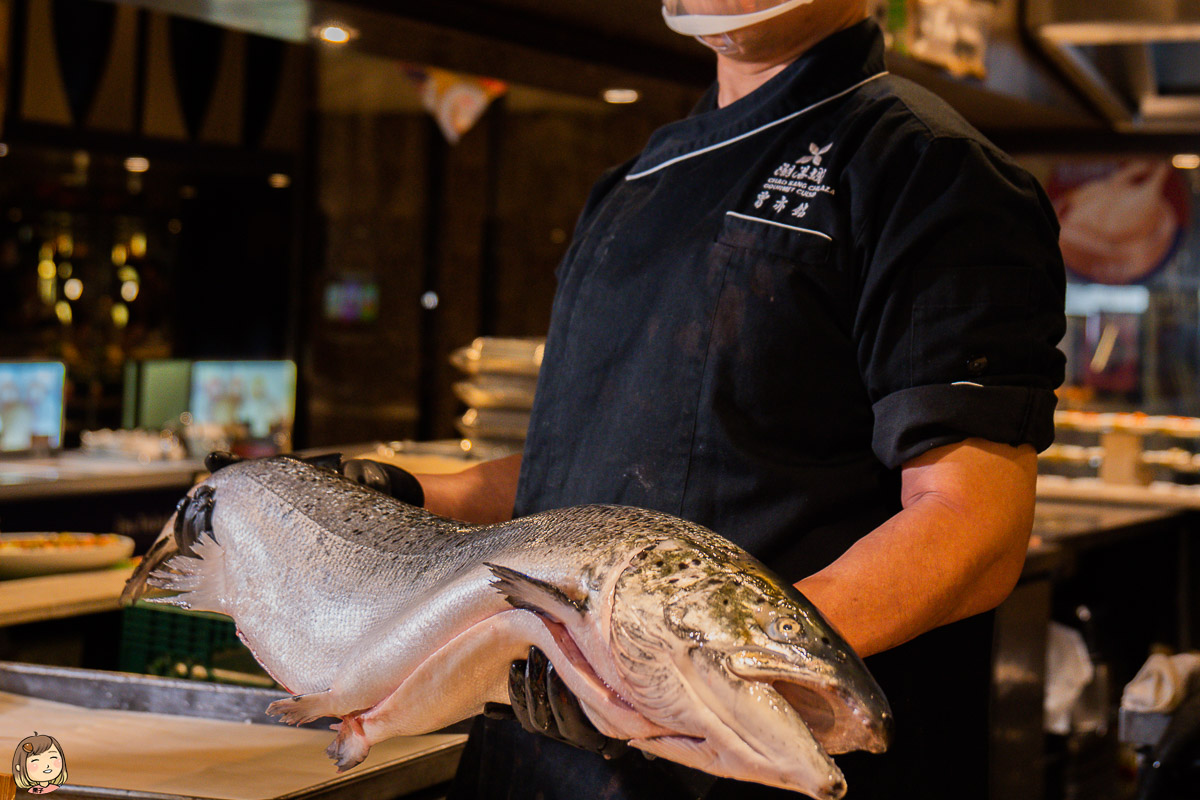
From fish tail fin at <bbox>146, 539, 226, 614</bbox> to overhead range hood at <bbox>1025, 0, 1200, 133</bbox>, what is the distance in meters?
4.42

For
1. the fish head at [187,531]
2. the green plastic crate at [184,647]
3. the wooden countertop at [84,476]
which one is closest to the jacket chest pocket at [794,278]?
the fish head at [187,531]

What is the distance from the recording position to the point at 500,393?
283cm

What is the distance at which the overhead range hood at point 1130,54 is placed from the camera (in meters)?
4.58

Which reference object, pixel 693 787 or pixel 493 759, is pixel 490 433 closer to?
pixel 493 759

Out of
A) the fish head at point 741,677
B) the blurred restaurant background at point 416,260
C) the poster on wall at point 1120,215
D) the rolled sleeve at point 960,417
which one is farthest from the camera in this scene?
the poster on wall at point 1120,215

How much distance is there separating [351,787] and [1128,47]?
5298mm

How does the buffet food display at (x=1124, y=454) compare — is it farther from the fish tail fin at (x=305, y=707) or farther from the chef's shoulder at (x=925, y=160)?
the fish tail fin at (x=305, y=707)

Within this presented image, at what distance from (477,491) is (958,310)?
2.16ft

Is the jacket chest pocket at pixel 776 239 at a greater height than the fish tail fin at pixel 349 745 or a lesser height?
greater

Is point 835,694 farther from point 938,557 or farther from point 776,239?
point 776,239

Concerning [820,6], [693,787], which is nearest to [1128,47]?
[820,6]

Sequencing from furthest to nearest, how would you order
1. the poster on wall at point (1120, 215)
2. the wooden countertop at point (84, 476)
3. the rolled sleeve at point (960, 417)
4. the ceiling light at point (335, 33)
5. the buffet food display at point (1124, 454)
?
1. the poster on wall at point (1120, 215)
2. the buffet food display at point (1124, 454)
3. the wooden countertop at point (84, 476)
4. the ceiling light at point (335, 33)
5. the rolled sleeve at point (960, 417)

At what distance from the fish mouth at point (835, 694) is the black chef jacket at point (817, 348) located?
0.24 metres

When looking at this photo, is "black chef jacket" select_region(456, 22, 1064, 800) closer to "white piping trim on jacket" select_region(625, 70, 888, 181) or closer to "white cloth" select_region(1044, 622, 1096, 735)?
"white piping trim on jacket" select_region(625, 70, 888, 181)
